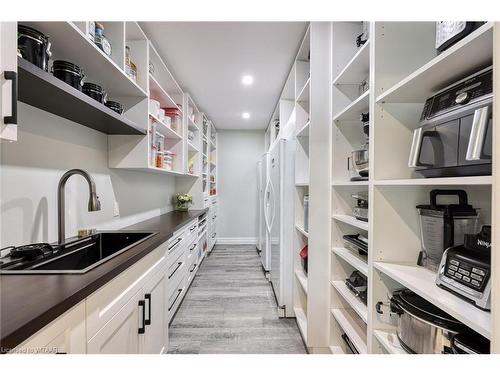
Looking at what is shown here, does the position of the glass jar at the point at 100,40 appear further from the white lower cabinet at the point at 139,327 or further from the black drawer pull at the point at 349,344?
the black drawer pull at the point at 349,344

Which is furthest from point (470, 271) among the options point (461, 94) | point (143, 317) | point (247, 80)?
point (247, 80)

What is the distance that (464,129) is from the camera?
78 cm

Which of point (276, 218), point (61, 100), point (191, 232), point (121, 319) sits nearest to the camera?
point (121, 319)

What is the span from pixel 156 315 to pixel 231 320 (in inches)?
38.2

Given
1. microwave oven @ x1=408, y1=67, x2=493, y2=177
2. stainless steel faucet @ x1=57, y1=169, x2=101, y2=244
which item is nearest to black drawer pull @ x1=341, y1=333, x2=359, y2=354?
microwave oven @ x1=408, y1=67, x2=493, y2=177

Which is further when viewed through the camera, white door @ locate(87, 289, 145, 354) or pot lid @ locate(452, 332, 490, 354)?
white door @ locate(87, 289, 145, 354)

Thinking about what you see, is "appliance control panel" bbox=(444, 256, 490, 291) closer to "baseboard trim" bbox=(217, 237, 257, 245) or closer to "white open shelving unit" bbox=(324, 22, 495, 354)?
"white open shelving unit" bbox=(324, 22, 495, 354)

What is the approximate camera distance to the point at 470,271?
29.8 inches

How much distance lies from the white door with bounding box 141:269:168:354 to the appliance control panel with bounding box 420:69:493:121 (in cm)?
160

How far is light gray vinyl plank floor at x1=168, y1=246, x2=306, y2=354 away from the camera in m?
1.97

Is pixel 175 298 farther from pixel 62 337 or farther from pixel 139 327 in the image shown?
pixel 62 337
